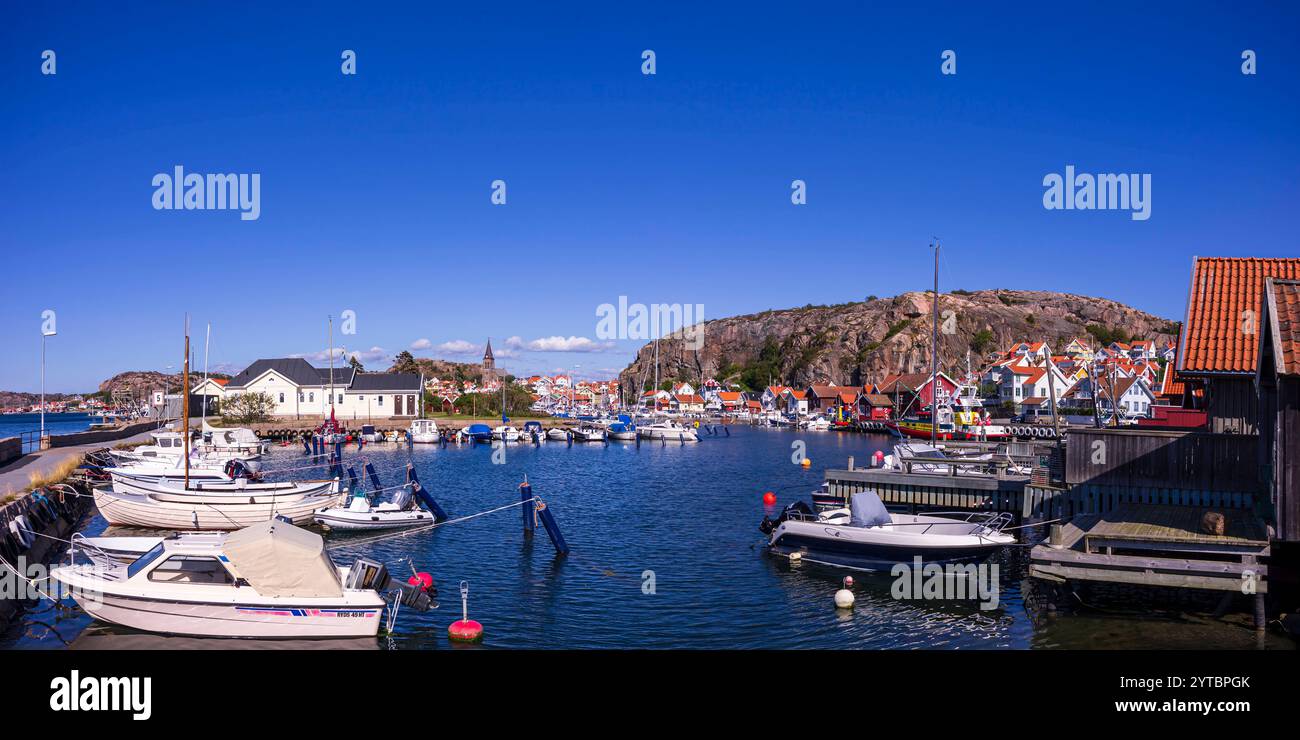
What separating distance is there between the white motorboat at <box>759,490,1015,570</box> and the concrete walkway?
28.7 m

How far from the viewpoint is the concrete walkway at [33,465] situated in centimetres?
3325

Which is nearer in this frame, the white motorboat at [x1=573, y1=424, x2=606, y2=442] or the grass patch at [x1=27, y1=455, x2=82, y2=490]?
the grass patch at [x1=27, y1=455, x2=82, y2=490]

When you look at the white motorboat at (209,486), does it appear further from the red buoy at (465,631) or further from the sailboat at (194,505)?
the red buoy at (465,631)

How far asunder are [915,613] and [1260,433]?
9416 millimetres

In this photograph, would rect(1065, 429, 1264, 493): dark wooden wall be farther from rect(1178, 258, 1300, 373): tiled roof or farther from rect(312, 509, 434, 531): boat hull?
rect(312, 509, 434, 531): boat hull

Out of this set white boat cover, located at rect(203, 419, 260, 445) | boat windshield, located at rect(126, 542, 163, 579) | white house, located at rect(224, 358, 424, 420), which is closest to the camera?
boat windshield, located at rect(126, 542, 163, 579)

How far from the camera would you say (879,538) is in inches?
995

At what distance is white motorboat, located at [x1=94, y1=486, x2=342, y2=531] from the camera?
1265 inches

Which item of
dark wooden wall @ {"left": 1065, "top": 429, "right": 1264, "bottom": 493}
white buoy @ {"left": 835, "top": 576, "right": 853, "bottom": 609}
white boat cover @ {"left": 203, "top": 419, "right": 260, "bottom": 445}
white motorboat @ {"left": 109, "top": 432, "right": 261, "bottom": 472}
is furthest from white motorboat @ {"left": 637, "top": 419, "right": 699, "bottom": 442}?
white buoy @ {"left": 835, "top": 576, "right": 853, "bottom": 609}

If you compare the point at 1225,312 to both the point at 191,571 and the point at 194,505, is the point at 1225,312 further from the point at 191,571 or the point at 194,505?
the point at 194,505

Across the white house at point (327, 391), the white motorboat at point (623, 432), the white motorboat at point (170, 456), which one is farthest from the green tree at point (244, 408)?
the white motorboat at point (170, 456)

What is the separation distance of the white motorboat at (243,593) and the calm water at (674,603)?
0.50 metres
